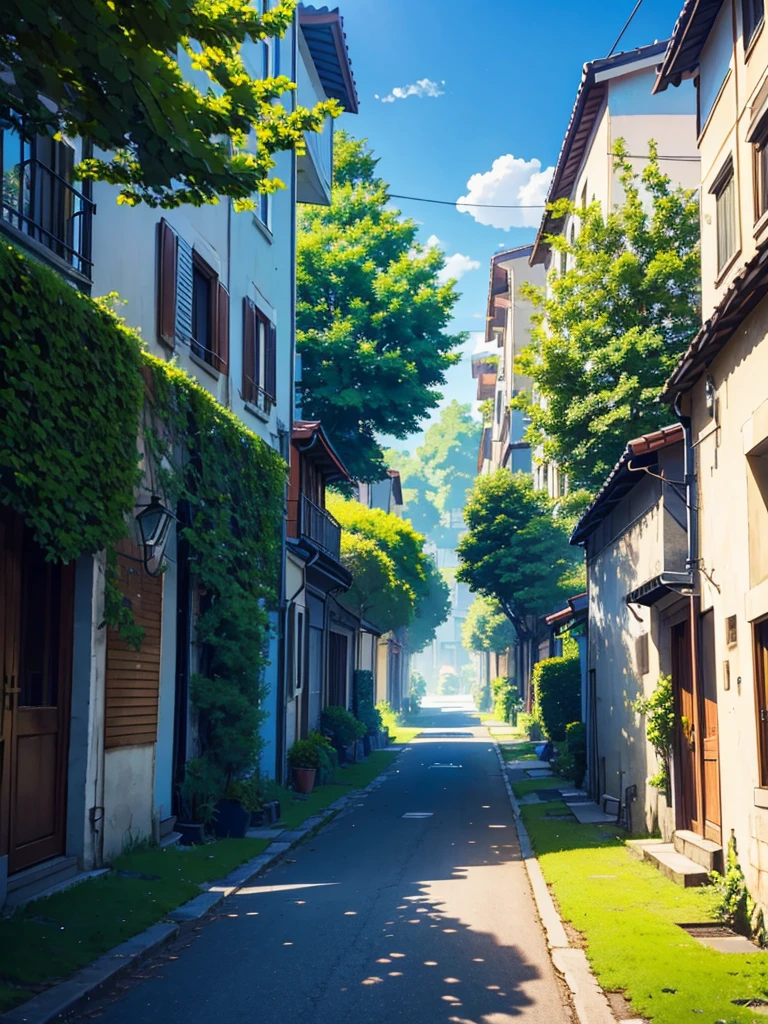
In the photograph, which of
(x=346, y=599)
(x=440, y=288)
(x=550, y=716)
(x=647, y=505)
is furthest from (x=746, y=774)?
(x=346, y=599)

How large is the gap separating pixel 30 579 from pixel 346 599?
29098mm

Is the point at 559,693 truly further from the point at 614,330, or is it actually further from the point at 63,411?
the point at 63,411

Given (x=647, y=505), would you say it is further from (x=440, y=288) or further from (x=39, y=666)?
(x=440, y=288)

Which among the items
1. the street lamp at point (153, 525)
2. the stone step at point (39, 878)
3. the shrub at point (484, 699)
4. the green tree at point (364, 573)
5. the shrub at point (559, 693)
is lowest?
the shrub at point (484, 699)

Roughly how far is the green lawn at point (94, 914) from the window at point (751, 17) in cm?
1015

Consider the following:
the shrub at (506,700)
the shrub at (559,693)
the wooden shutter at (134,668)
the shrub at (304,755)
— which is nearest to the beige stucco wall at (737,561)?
the wooden shutter at (134,668)

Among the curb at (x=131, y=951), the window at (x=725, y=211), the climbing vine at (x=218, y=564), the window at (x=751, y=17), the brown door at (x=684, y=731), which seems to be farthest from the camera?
the climbing vine at (x=218, y=564)

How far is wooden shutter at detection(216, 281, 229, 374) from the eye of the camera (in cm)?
1736

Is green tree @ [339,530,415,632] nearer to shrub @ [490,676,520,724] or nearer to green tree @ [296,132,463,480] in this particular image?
green tree @ [296,132,463,480]

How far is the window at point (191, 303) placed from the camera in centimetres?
1455

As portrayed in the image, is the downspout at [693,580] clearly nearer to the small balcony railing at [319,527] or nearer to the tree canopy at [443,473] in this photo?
the small balcony railing at [319,527]

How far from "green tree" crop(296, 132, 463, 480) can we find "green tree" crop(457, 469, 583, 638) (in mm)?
7134

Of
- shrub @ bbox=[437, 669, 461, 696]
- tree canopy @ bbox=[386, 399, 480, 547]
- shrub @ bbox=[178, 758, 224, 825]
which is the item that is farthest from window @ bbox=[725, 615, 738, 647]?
shrub @ bbox=[437, 669, 461, 696]

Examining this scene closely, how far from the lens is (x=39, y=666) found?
34.9 ft
